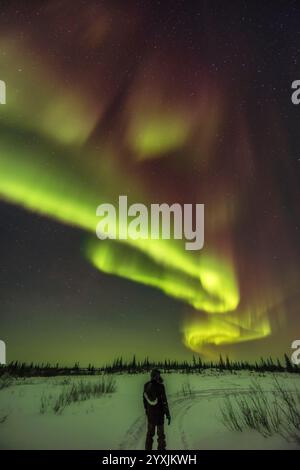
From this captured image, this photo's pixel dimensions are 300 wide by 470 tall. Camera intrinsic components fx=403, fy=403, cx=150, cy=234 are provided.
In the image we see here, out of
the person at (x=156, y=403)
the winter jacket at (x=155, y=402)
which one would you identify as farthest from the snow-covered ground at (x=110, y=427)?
the winter jacket at (x=155, y=402)

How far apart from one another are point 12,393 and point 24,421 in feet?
16.8

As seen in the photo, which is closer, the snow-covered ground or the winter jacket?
the winter jacket

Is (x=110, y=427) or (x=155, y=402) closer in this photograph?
(x=155, y=402)

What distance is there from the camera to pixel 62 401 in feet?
44.4

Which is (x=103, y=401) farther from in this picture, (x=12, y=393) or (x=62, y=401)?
(x=12, y=393)

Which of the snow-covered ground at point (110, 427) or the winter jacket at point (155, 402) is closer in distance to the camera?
the winter jacket at point (155, 402)

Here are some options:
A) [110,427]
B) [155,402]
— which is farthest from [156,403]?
[110,427]

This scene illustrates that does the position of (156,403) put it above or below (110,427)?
above

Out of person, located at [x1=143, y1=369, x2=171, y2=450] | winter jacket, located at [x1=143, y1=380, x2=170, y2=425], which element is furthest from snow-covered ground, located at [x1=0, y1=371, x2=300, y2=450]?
winter jacket, located at [x1=143, y1=380, x2=170, y2=425]

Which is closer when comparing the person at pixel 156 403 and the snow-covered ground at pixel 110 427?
the person at pixel 156 403

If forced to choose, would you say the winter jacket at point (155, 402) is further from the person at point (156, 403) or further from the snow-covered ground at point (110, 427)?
the snow-covered ground at point (110, 427)

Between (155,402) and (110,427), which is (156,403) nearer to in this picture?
(155,402)

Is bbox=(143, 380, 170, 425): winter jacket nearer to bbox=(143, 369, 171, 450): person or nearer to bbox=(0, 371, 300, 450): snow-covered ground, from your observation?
bbox=(143, 369, 171, 450): person
